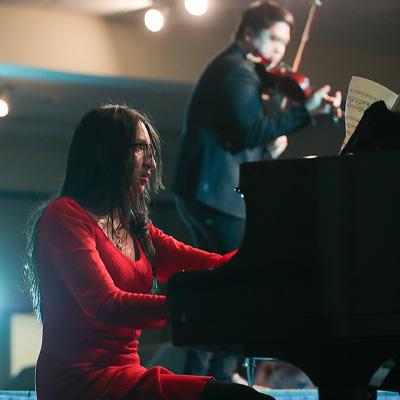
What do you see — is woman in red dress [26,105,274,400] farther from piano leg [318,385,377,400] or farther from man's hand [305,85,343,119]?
man's hand [305,85,343,119]

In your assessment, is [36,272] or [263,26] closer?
[36,272]

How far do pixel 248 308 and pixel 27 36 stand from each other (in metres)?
3.96

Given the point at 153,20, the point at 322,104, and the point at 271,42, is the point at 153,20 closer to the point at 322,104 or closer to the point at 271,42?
the point at 271,42

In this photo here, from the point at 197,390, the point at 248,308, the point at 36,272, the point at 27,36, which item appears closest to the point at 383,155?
the point at 248,308

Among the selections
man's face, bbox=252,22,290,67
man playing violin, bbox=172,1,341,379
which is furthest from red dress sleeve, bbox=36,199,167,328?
man's face, bbox=252,22,290,67

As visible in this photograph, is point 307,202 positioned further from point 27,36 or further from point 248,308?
point 27,36

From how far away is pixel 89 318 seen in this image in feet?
6.22

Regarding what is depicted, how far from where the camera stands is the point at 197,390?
1829 mm

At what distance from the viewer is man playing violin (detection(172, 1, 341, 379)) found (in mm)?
3951

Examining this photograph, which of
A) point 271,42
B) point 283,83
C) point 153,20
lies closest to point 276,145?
point 283,83

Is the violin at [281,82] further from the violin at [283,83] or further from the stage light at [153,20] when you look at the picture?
the stage light at [153,20]

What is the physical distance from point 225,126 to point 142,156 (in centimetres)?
210

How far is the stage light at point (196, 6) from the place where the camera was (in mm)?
5199

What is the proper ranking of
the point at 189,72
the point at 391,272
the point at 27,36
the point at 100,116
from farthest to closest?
the point at 189,72, the point at 27,36, the point at 100,116, the point at 391,272
